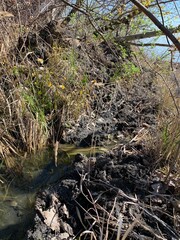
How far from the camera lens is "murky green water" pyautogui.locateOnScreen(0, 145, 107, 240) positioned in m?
2.23

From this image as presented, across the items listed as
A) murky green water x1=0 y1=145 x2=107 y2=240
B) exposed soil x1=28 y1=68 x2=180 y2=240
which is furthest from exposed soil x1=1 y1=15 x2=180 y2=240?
murky green water x1=0 y1=145 x2=107 y2=240

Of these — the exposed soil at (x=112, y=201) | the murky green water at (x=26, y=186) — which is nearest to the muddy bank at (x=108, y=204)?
the exposed soil at (x=112, y=201)

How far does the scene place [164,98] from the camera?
4.62 m

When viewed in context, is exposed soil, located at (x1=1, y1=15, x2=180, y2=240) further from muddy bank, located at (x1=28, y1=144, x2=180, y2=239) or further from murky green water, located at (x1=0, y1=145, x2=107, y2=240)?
murky green water, located at (x1=0, y1=145, x2=107, y2=240)

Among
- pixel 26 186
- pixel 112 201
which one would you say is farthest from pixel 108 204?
pixel 26 186

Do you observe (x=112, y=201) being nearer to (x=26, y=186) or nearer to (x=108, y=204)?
(x=108, y=204)

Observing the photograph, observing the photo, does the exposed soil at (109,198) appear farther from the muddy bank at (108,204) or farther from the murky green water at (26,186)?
the murky green water at (26,186)

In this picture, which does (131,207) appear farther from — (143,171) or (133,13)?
(133,13)

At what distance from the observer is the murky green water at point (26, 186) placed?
7.31 feet

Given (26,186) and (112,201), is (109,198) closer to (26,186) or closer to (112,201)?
(112,201)

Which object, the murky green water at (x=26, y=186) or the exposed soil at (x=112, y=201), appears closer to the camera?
the exposed soil at (x=112, y=201)

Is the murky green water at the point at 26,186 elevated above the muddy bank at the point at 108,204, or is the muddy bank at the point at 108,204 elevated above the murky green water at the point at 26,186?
the muddy bank at the point at 108,204

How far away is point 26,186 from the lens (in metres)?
2.69

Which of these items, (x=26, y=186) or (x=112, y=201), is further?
(x=26, y=186)
